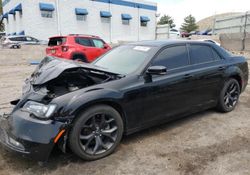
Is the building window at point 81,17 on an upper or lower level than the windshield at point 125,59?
upper

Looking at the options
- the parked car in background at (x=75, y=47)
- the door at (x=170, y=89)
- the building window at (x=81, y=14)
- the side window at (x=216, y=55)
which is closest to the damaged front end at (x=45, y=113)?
the door at (x=170, y=89)

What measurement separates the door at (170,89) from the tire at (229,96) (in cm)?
87

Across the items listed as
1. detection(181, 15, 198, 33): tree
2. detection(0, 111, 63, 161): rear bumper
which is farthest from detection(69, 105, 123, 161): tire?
detection(181, 15, 198, 33): tree

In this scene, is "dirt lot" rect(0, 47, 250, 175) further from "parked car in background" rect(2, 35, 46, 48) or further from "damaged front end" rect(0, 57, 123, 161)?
"parked car in background" rect(2, 35, 46, 48)

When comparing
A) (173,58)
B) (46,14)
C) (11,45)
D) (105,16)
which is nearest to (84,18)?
(105,16)

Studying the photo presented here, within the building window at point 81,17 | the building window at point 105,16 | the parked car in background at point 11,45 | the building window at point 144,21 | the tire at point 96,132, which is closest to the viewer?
the tire at point 96,132

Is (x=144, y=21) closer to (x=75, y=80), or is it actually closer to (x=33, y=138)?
(x=75, y=80)

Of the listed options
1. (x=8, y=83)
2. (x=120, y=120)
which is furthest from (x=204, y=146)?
(x=8, y=83)

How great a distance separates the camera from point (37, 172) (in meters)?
2.74

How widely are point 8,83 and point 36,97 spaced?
578 centimetres

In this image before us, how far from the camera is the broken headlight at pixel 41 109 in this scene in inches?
107

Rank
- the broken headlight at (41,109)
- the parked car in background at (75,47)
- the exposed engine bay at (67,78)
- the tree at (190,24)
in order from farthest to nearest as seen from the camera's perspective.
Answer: the tree at (190,24) < the parked car in background at (75,47) < the exposed engine bay at (67,78) < the broken headlight at (41,109)

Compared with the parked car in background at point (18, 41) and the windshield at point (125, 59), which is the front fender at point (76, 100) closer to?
the windshield at point (125, 59)

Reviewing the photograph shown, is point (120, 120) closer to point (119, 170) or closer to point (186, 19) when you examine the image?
point (119, 170)
